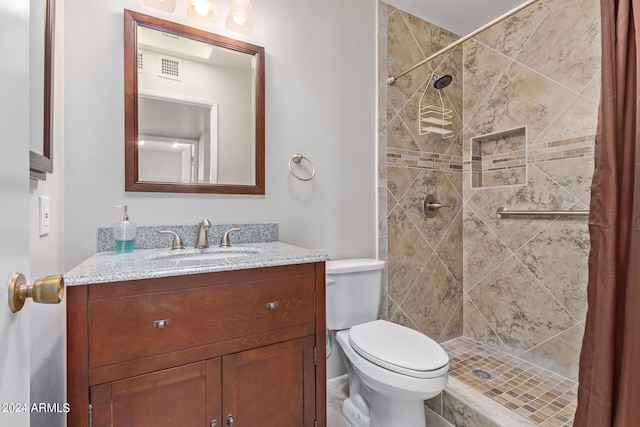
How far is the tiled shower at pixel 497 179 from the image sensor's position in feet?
5.91

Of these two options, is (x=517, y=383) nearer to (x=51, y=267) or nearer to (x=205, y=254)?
→ (x=205, y=254)

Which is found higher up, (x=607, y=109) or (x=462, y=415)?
(x=607, y=109)

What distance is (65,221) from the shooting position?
4.03 feet

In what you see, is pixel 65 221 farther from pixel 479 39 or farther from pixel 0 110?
pixel 479 39

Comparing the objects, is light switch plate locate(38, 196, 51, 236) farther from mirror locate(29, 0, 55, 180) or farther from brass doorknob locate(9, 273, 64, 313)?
brass doorknob locate(9, 273, 64, 313)

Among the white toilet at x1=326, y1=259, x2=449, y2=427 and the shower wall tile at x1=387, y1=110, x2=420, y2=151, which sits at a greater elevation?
the shower wall tile at x1=387, y1=110, x2=420, y2=151

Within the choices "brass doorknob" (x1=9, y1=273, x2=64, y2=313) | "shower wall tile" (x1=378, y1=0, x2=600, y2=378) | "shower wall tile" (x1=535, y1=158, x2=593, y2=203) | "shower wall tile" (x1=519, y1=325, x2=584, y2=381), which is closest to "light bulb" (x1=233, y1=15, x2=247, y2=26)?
"shower wall tile" (x1=378, y1=0, x2=600, y2=378)

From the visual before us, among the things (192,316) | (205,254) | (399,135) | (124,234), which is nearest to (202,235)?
(205,254)

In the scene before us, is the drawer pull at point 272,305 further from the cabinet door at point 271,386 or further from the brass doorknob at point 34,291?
the brass doorknob at point 34,291

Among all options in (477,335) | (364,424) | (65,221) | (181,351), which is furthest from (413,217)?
(65,221)

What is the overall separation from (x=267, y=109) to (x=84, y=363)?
4.34 ft

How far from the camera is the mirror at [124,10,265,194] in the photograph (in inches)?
53.1

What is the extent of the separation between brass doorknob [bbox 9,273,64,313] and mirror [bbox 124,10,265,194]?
0.98 m

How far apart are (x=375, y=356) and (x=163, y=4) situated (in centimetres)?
185
